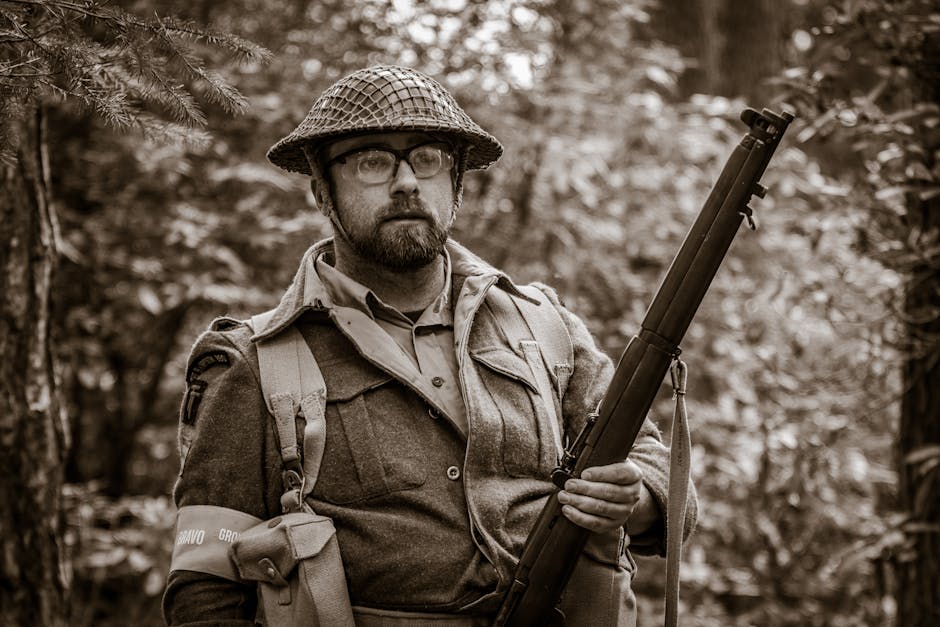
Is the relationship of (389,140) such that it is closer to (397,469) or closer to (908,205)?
(397,469)

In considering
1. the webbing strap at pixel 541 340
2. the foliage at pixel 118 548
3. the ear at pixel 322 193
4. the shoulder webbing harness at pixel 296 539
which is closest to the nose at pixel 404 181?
the ear at pixel 322 193

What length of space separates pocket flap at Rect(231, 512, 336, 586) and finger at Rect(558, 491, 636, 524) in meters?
0.58

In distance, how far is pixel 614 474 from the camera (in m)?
2.42

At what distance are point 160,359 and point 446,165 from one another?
12.0ft

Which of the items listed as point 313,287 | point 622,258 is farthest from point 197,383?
point 622,258

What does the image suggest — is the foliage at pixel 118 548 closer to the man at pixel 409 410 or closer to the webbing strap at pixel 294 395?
the man at pixel 409 410

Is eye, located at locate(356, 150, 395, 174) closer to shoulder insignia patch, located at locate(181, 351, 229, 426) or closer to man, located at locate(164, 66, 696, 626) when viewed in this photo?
man, located at locate(164, 66, 696, 626)

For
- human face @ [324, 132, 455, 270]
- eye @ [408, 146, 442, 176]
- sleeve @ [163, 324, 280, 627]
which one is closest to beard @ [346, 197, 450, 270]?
human face @ [324, 132, 455, 270]

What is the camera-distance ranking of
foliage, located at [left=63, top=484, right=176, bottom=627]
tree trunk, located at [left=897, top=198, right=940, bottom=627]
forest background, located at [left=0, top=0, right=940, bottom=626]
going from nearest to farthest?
tree trunk, located at [left=897, top=198, right=940, bottom=627], forest background, located at [left=0, top=0, right=940, bottom=626], foliage, located at [left=63, top=484, right=176, bottom=627]

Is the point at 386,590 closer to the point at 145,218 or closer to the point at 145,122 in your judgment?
the point at 145,122

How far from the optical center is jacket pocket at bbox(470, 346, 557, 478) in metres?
2.58

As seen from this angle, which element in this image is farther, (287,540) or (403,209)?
(403,209)

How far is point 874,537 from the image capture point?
4.05m

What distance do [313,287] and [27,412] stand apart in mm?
1308
